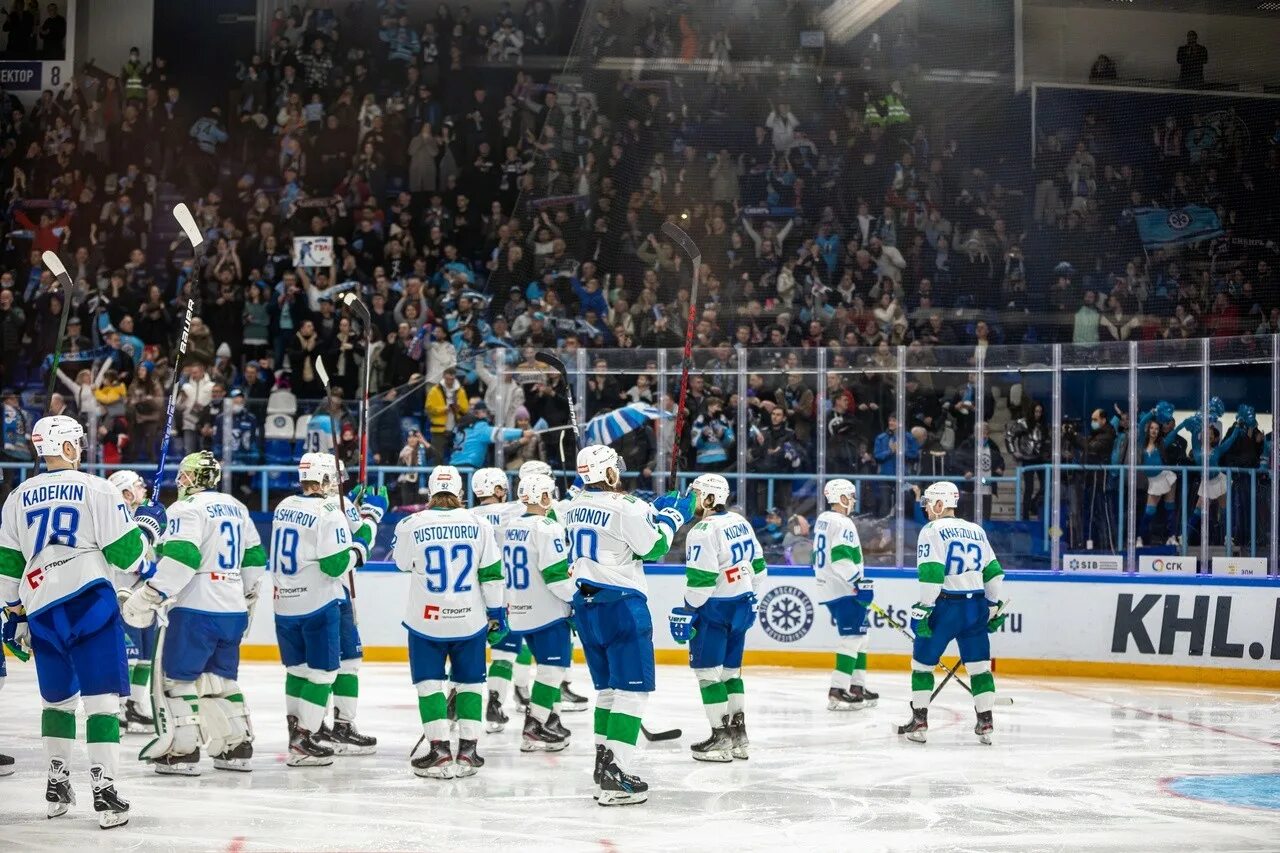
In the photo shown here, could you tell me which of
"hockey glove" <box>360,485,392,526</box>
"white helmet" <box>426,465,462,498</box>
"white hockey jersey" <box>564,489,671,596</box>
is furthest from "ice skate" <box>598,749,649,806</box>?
"hockey glove" <box>360,485,392,526</box>

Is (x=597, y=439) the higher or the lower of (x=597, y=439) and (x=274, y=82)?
the lower

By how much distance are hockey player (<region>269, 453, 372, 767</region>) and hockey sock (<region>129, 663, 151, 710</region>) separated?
168 cm

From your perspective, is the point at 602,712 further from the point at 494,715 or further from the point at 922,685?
the point at 922,685

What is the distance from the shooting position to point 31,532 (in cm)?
664

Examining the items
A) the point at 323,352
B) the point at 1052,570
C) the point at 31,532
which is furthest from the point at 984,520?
the point at 31,532

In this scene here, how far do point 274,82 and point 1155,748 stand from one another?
14717 mm

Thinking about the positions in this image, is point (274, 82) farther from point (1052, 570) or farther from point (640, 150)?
point (1052, 570)

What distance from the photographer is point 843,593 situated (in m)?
11.1

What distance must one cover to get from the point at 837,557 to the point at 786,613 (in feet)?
10.1

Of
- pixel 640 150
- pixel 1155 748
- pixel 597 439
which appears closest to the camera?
pixel 1155 748

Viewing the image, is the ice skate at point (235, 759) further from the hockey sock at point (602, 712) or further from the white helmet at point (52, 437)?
the white helmet at point (52, 437)

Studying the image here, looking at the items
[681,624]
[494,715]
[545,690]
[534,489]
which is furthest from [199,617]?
[494,715]

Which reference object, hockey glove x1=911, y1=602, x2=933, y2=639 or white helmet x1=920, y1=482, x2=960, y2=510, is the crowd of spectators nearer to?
white helmet x1=920, y1=482, x2=960, y2=510

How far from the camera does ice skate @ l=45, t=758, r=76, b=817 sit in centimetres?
677
